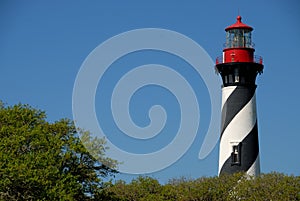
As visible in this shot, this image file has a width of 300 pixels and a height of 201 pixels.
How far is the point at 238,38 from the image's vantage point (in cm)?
5700

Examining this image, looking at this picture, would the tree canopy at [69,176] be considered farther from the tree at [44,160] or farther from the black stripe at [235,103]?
the black stripe at [235,103]

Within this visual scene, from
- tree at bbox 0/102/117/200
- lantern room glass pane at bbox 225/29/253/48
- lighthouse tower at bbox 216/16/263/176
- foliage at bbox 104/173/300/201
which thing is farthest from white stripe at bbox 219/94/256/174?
tree at bbox 0/102/117/200

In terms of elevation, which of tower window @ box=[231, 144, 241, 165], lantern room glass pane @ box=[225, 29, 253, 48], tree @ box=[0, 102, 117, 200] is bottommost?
tree @ box=[0, 102, 117, 200]

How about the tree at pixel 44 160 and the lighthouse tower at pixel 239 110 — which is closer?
the tree at pixel 44 160

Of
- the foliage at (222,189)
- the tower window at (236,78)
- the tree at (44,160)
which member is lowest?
the tree at (44,160)

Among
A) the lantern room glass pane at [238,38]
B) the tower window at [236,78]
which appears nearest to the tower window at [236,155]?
the tower window at [236,78]

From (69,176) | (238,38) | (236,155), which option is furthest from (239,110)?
(69,176)

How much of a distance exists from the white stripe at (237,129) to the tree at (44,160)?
12259mm

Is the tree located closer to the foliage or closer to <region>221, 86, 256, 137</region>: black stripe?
the foliage

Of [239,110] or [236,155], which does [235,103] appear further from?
[236,155]

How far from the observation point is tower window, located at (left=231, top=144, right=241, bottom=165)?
53.7 meters

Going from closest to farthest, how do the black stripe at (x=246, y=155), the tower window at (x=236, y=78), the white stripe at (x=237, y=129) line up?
the black stripe at (x=246, y=155)
the white stripe at (x=237, y=129)
the tower window at (x=236, y=78)

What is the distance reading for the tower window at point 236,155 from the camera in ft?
176

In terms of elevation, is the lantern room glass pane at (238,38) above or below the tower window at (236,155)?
above
